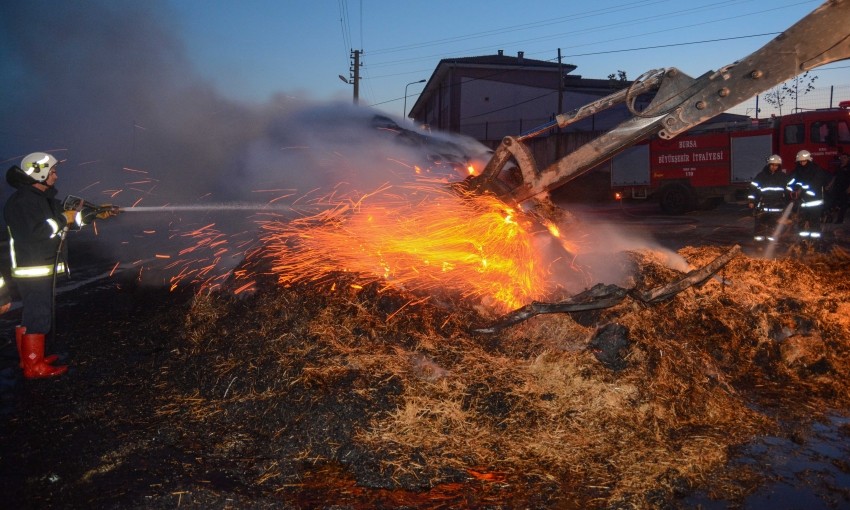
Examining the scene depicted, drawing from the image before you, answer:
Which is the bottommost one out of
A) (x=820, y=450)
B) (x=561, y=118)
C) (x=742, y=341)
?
(x=820, y=450)

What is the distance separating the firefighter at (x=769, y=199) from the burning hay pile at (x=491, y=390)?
13.2 ft

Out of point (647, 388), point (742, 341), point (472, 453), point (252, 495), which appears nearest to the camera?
point (252, 495)

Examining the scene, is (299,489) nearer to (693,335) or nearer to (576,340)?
(576,340)

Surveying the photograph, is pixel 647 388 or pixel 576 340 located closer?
pixel 647 388

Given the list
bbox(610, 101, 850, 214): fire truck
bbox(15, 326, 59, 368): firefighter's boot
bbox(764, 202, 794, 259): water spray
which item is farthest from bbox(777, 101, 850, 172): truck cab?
bbox(15, 326, 59, 368): firefighter's boot

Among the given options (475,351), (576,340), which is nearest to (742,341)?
(576,340)

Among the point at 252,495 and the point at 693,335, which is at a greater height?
the point at 693,335

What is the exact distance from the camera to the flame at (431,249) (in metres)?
6.55

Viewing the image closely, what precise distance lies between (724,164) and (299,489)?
838 inches

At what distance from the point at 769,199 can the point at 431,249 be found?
7.04 metres

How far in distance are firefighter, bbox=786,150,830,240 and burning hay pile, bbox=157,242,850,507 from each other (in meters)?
3.78

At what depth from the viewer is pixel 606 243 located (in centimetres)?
977

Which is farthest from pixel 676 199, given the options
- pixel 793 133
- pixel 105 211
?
pixel 105 211

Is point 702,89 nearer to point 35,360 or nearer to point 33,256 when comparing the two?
point 33,256
